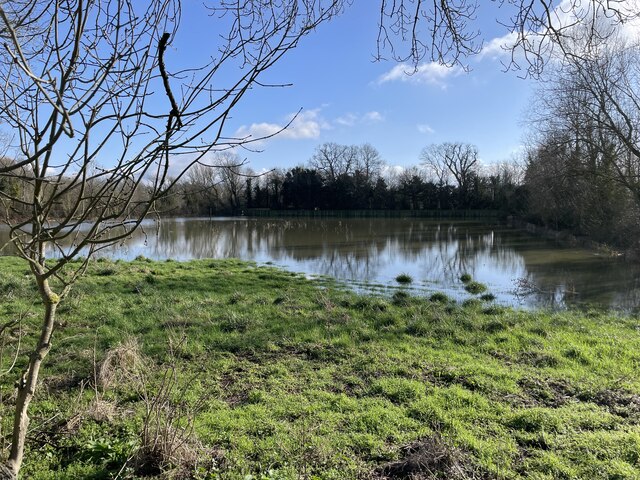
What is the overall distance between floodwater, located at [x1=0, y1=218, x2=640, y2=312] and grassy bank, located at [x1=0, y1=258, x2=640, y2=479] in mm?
3340

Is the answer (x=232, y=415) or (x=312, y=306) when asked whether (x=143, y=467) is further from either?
(x=312, y=306)

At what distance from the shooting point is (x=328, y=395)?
426 cm

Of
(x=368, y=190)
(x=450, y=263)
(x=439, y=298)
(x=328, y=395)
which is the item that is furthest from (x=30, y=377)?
(x=368, y=190)

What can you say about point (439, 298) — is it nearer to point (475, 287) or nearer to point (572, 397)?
point (475, 287)

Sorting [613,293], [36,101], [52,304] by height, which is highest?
[36,101]

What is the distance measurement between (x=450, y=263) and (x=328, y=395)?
48.4ft

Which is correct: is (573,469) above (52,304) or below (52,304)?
below

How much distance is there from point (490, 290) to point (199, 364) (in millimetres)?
9951

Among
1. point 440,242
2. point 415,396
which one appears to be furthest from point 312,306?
point 440,242

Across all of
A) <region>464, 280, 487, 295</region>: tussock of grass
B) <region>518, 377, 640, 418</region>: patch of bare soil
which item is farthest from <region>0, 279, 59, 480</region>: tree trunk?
<region>464, 280, 487, 295</region>: tussock of grass

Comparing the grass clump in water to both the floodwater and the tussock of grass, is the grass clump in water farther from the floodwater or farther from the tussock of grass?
the tussock of grass

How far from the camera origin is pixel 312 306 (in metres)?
8.59

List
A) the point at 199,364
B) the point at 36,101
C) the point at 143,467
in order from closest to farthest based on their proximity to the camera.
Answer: the point at 36,101 < the point at 143,467 < the point at 199,364

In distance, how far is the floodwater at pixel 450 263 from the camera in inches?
493
